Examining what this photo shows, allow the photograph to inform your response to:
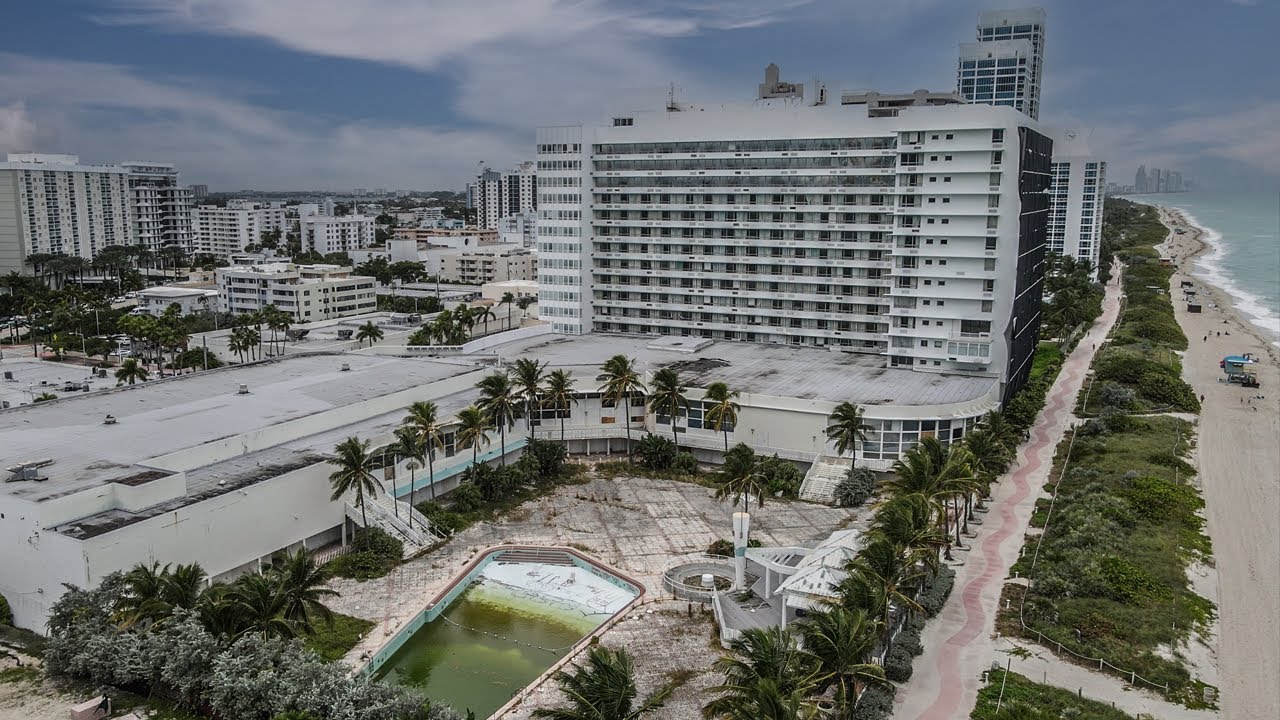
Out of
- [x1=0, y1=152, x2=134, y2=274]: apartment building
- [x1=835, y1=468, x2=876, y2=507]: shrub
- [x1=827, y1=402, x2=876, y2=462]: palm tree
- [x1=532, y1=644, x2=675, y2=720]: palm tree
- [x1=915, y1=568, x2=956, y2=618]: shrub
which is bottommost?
[x1=915, y1=568, x2=956, y2=618]: shrub

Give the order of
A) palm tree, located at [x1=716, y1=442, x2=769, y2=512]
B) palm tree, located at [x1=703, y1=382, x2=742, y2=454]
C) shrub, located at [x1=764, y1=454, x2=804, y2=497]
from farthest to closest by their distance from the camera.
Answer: shrub, located at [x1=764, y1=454, x2=804, y2=497] < palm tree, located at [x1=703, y1=382, x2=742, y2=454] < palm tree, located at [x1=716, y1=442, x2=769, y2=512]

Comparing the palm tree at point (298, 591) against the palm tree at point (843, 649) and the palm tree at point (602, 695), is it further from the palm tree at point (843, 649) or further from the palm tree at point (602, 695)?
the palm tree at point (843, 649)

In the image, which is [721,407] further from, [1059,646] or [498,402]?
[1059,646]

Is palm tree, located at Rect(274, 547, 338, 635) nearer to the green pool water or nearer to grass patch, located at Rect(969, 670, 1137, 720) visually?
the green pool water

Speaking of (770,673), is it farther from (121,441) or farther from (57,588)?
(121,441)

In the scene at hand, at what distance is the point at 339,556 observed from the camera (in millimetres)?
49531

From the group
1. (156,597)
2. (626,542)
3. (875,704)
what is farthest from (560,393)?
(875,704)

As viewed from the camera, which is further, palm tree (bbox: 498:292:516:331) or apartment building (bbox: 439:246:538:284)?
apartment building (bbox: 439:246:538:284)

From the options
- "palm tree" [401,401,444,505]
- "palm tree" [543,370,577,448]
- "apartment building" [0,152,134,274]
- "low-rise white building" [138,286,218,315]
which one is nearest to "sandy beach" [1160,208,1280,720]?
"palm tree" [543,370,577,448]

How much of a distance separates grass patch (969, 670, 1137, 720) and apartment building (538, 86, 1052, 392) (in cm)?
4268

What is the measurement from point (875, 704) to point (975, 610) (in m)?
12.2

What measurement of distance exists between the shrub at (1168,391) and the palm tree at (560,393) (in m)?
55.9

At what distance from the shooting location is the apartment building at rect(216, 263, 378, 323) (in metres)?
135

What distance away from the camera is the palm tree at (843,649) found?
28.9 meters
